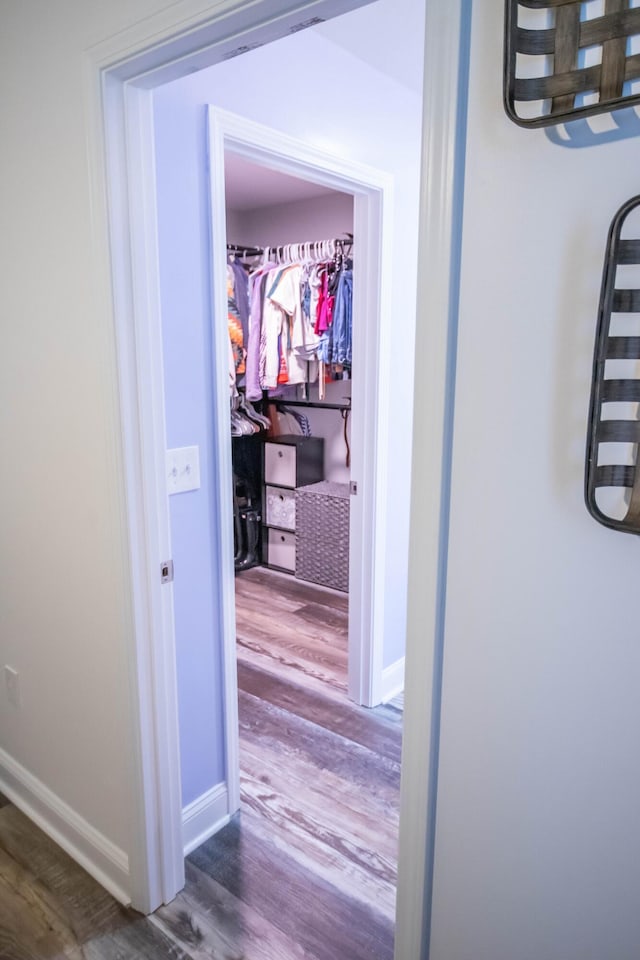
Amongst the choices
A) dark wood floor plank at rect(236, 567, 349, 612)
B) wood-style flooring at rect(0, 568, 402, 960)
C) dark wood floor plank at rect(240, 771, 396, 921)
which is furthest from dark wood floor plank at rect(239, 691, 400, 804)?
dark wood floor plank at rect(236, 567, 349, 612)

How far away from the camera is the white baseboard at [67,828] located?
5.79 feet

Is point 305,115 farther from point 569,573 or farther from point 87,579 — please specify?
point 569,573

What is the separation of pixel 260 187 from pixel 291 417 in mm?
1540

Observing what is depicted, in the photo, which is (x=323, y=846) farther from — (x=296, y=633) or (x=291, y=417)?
(x=291, y=417)

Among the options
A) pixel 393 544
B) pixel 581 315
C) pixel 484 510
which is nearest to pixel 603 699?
pixel 484 510

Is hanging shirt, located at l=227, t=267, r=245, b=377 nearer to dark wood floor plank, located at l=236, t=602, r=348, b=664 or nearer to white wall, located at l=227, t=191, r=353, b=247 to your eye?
white wall, located at l=227, t=191, r=353, b=247

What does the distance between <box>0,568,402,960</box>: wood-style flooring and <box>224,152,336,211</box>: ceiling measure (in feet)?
8.98

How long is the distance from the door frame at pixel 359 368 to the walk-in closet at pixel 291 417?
16.6 inches

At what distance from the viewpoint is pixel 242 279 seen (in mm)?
3764

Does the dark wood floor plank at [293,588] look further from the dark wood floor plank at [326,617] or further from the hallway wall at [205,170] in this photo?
the hallway wall at [205,170]

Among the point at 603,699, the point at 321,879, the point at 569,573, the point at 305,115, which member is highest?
the point at 305,115

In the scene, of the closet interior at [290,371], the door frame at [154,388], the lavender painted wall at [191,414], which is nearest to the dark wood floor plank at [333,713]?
the lavender painted wall at [191,414]

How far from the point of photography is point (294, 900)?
5.74ft

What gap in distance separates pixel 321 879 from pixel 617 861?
1.24 m
